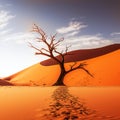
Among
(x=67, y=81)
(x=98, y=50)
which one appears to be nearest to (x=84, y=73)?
(x=67, y=81)

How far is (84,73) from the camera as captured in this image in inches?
1374

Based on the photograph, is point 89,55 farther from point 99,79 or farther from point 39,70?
point 99,79

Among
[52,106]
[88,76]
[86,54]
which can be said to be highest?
[86,54]

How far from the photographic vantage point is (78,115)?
805 centimetres

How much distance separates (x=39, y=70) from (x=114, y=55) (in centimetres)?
995

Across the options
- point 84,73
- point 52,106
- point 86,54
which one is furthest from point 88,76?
point 52,106

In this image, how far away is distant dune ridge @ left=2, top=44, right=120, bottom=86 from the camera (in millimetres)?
31922

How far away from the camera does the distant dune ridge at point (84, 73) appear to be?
31.9 m

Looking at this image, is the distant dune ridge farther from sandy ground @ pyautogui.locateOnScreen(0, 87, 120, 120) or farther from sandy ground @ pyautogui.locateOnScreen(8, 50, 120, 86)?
sandy ground @ pyautogui.locateOnScreen(0, 87, 120, 120)

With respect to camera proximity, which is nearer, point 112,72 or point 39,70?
point 112,72

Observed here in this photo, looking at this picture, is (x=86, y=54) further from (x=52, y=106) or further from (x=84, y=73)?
(x=52, y=106)

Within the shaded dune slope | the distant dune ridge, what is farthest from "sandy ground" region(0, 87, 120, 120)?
the shaded dune slope

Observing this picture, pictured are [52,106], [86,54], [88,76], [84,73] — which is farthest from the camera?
[86,54]

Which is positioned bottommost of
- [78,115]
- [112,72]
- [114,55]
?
[78,115]
